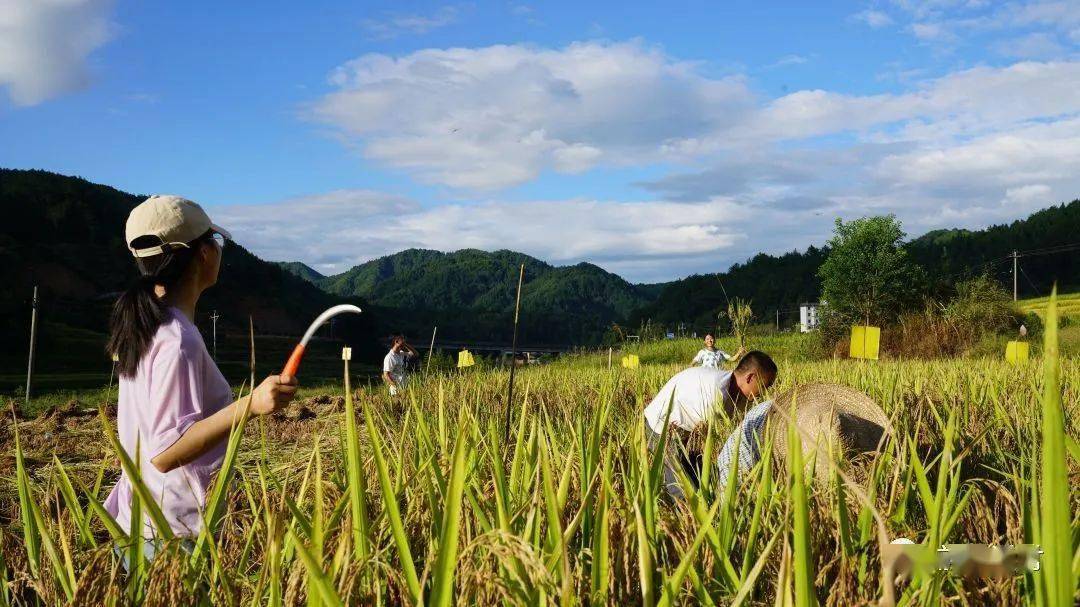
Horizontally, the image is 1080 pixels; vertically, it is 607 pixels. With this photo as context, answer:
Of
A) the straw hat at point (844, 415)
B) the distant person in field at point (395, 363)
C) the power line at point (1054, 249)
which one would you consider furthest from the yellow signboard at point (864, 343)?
the power line at point (1054, 249)

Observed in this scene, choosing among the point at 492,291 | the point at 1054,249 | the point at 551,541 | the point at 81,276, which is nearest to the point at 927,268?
the point at 1054,249

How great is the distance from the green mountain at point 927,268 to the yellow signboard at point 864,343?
4617cm

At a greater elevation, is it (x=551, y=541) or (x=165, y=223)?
(x=165, y=223)

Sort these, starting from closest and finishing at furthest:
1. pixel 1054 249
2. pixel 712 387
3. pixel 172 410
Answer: pixel 172 410 → pixel 712 387 → pixel 1054 249

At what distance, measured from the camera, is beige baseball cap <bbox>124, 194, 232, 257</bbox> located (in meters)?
1.91

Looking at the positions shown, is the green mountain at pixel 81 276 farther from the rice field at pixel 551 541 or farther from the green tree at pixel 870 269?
the rice field at pixel 551 541

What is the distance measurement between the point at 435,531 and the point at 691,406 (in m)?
3.17

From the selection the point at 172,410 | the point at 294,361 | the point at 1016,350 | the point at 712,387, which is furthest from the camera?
the point at 1016,350

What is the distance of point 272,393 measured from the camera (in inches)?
65.7

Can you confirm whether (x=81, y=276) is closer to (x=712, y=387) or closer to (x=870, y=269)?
(x=870, y=269)

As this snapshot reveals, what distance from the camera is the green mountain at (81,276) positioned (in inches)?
1847

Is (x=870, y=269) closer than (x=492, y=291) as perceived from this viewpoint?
Yes

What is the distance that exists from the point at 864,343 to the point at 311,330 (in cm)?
651

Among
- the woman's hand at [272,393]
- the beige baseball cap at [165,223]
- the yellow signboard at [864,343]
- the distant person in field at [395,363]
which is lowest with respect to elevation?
the distant person in field at [395,363]
